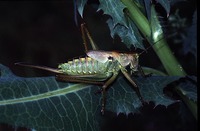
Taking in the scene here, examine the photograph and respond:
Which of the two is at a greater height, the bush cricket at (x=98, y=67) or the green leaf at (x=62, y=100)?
the bush cricket at (x=98, y=67)

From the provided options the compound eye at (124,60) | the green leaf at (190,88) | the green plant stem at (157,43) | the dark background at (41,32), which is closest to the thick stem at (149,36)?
the green plant stem at (157,43)

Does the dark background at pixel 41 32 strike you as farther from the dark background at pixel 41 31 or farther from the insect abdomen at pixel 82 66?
the insect abdomen at pixel 82 66

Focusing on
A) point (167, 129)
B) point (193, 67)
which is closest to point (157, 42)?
point (193, 67)

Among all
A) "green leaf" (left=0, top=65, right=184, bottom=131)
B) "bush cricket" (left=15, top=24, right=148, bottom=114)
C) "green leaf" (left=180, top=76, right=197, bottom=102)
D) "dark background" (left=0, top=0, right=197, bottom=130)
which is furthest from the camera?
"dark background" (left=0, top=0, right=197, bottom=130)

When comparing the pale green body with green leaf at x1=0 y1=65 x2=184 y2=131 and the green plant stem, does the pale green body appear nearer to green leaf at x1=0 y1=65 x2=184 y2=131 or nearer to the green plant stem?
green leaf at x1=0 y1=65 x2=184 y2=131

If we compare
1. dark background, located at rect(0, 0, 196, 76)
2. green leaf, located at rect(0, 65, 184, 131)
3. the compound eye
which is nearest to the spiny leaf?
green leaf, located at rect(0, 65, 184, 131)

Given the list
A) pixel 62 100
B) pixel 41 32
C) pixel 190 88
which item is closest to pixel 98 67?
pixel 62 100
